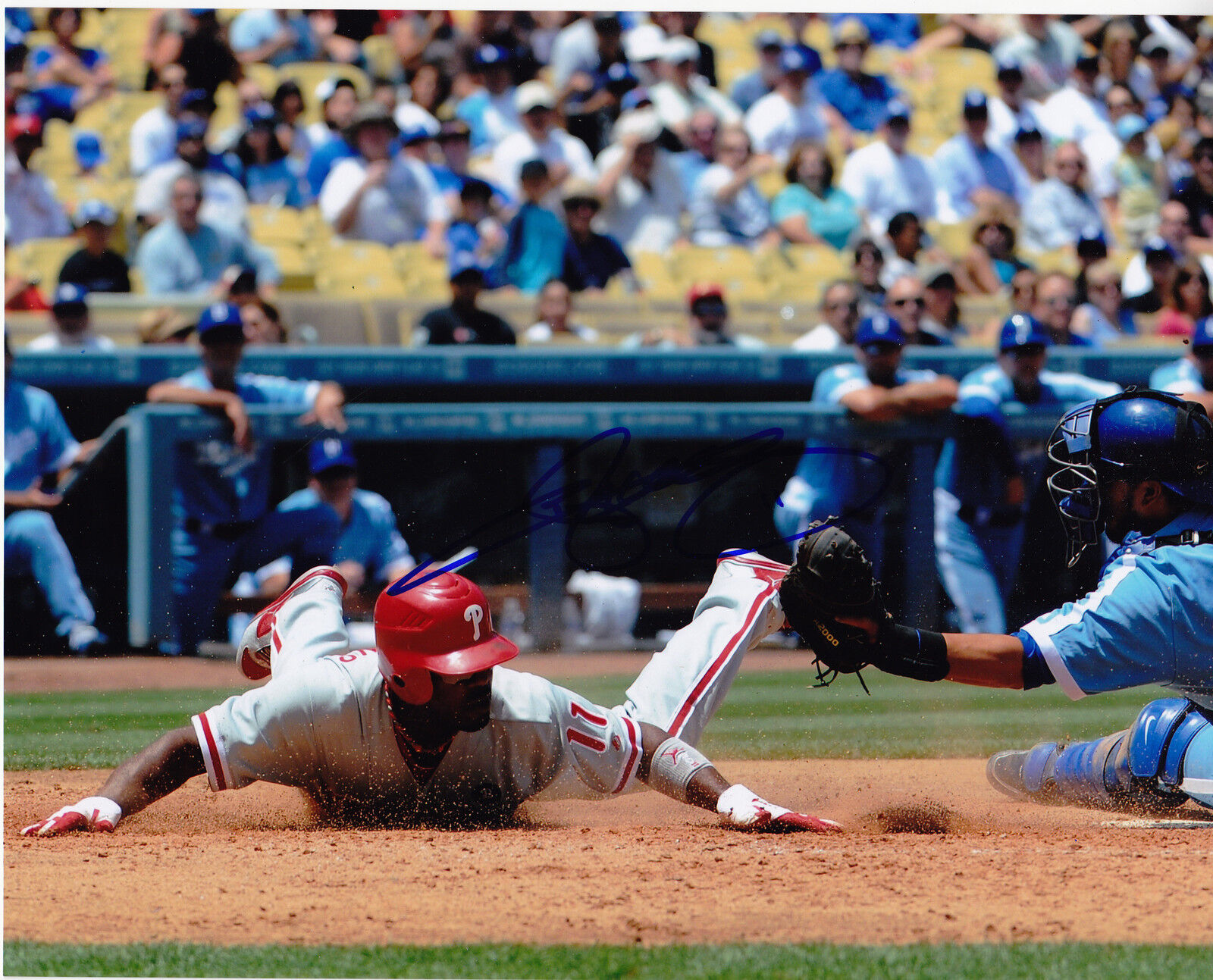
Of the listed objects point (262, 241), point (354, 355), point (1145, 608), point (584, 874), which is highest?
point (262, 241)

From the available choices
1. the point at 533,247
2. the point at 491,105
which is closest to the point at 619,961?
the point at 533,247

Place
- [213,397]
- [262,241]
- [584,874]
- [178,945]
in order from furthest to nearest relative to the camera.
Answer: [262,241] < [213,397] < [584,874] < [178,945]

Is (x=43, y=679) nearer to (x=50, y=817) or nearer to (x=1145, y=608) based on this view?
(x=50, y=817)

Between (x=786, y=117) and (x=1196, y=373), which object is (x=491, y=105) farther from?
(x=1196, y=373)

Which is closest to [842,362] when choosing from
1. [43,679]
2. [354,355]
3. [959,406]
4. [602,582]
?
[959,406]

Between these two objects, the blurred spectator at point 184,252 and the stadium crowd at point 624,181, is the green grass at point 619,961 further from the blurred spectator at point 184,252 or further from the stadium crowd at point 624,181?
the blurred spectator at point 184,252
